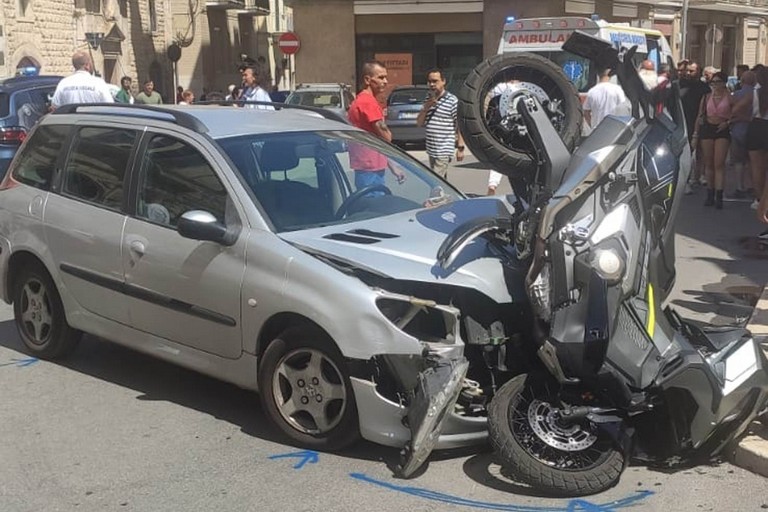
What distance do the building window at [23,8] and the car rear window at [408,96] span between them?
12.0 m

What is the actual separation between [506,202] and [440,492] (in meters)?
1.97

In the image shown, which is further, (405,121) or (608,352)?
(405,121)

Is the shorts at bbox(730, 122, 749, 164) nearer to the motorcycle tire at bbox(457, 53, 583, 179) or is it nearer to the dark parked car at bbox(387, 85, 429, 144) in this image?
the motorcycle tire at bbox(457, 53, 583, 179)

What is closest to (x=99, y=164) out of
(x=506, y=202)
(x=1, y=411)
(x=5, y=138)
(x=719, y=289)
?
(x=1, y=411)

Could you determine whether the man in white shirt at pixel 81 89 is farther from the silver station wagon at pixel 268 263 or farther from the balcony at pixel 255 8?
the balcony at pixel 255 8

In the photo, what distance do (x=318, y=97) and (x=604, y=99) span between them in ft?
36.6

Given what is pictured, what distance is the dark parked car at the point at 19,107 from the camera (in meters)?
11.9

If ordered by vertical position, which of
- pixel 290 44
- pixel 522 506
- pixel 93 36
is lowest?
pixel 522 506

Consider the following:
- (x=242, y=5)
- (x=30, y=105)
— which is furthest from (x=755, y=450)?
(x=242, y=5)

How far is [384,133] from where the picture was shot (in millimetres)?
8391

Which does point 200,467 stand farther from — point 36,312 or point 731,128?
point 731,128

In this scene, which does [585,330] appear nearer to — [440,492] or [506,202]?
[440,492]

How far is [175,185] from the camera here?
5.36 metres

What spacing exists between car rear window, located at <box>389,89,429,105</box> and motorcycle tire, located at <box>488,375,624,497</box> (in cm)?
1846
